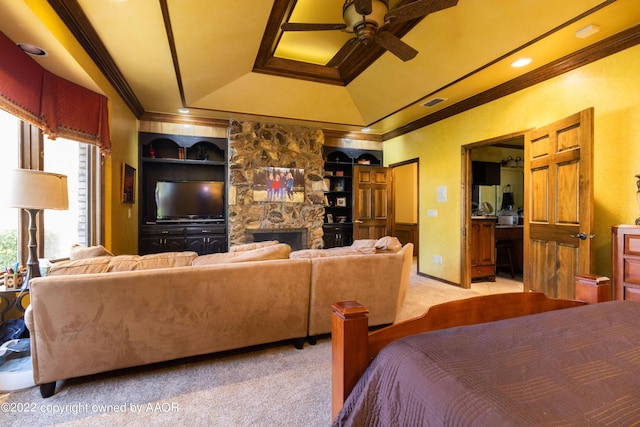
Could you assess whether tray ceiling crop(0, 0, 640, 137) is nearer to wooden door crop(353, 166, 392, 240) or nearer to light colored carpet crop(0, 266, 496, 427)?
wooden door crop(353, 166, 392, 240)

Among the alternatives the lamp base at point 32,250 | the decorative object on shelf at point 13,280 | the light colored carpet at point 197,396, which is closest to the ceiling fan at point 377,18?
the lamp base at point 32,250

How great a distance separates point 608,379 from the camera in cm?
79

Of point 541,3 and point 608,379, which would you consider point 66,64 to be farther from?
point 541,3

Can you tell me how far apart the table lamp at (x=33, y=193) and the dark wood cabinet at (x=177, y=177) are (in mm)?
2836

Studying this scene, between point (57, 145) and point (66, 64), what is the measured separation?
2.79 feet

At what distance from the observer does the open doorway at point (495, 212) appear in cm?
424

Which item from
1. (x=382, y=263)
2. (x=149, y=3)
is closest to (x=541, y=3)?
(x=382, y=263)

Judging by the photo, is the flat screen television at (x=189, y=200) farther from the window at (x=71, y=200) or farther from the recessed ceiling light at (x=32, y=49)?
the recessed ceiling light at (x=32, y=49)

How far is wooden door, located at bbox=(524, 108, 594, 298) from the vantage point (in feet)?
8.38

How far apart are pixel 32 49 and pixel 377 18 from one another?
8.85 feet

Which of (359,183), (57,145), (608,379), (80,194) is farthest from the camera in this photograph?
(359,183)

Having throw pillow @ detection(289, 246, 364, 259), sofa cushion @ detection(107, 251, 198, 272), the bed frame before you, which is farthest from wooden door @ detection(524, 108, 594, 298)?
sofa cushion @ detection(107, 251, 198, 272)

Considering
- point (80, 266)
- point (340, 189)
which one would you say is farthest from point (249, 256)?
point (340, 189)

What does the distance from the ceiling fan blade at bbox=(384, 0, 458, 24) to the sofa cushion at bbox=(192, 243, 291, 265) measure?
1962mm
